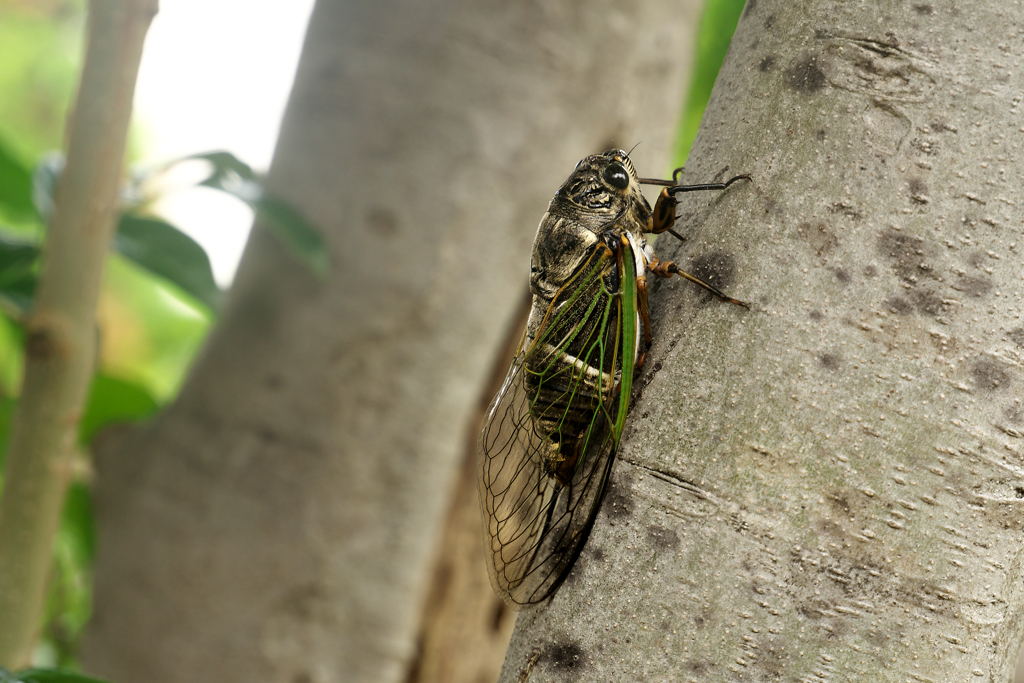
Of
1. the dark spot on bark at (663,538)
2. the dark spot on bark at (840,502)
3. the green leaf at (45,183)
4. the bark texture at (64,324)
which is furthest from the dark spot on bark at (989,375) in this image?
the green leaf at (45,183)

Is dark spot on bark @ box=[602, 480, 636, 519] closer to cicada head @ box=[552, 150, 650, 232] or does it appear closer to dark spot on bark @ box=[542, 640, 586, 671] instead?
dark spot on bark @ box=[542, 640, 586, 671]

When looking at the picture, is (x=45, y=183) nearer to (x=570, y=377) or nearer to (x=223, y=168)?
(x=223, y=168)

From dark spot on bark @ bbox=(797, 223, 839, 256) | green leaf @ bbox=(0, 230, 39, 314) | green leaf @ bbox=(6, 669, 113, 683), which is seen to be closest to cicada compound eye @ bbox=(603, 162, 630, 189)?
dark spot on bark @ bbox=(797, 223, 839, 256)

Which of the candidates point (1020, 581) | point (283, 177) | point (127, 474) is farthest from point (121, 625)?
point (1020, 581)

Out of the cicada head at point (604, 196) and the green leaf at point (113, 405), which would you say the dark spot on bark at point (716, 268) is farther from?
the green leaf at point (113, 405)

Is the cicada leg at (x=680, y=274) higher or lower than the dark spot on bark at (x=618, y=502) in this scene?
higher

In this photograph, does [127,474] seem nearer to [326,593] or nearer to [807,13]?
[326,593]

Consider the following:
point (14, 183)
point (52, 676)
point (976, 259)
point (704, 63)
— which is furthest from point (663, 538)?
point (704, 63)
